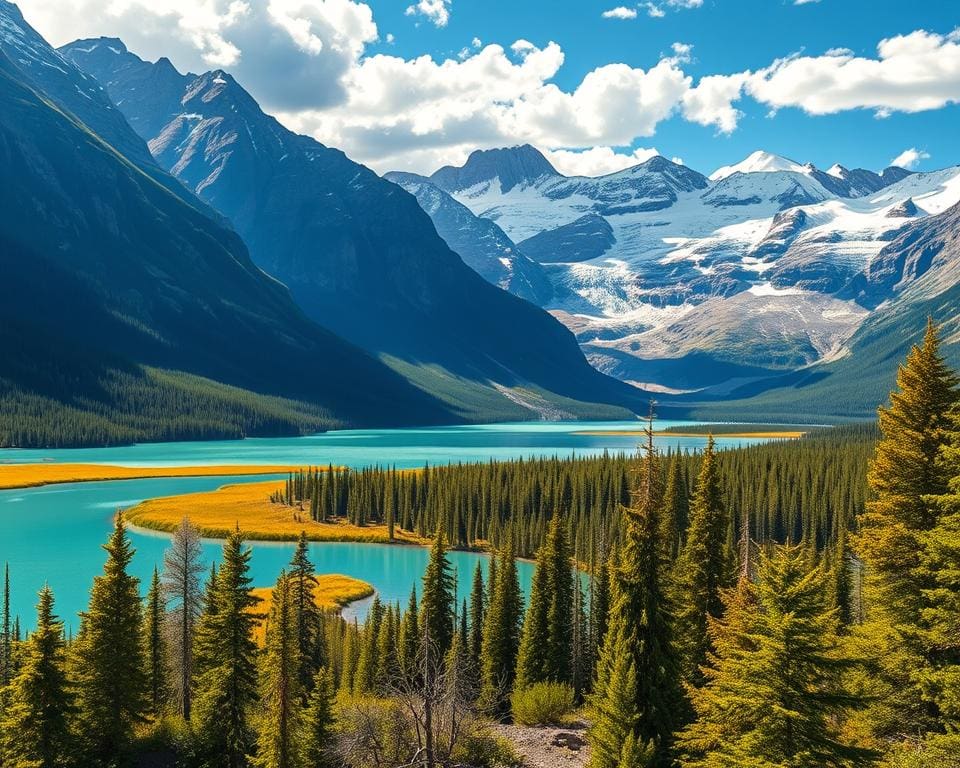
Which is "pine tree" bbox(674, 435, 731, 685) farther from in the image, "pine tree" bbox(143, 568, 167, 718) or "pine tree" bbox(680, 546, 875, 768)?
"pine tree" bbox(143, 568, 167, 718)

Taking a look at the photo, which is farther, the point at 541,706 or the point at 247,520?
the point at 247,520

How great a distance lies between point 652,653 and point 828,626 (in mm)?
7562

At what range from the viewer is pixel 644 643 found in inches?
1115

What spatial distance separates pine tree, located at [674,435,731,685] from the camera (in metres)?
37.0

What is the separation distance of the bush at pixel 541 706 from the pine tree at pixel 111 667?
67.9 ft

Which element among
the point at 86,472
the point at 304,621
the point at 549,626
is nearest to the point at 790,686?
the point at 304,621

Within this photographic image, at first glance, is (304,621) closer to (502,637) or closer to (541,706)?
(541,706)

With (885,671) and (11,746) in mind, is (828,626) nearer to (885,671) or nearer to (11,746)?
(885,671)

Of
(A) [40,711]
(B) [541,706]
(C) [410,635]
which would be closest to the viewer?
(A) [40,711]

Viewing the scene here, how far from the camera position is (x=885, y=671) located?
25.9 meters

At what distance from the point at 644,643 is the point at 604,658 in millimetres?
3794

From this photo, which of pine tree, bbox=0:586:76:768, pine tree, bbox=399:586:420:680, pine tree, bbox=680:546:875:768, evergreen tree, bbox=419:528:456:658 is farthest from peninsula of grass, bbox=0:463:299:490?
pine tree, bbox=680:546:875:768

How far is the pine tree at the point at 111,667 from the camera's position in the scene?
1483 inches

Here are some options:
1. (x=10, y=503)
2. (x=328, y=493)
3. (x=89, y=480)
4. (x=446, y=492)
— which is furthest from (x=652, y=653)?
(x=89, y=480)
